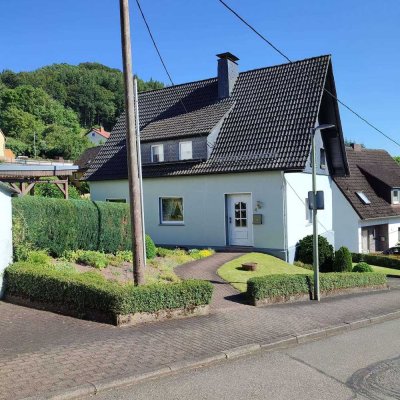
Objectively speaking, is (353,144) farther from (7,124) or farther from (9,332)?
(7,124)

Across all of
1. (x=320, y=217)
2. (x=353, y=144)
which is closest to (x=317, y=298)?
(x=320, y=217)

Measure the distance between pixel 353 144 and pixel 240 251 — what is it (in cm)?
2231

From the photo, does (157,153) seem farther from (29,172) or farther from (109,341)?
(109,341)

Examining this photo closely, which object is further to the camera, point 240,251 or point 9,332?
point 240,251

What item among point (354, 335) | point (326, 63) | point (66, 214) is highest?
point (326, 63)

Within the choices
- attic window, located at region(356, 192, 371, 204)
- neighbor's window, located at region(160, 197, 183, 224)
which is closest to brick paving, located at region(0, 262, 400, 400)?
neighbor's window, located at region(160, 197, 183, 224)

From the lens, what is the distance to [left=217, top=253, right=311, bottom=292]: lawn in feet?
46.8

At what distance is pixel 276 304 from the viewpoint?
40.3ft

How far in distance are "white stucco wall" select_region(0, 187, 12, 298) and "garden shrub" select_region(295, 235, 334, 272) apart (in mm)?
12120

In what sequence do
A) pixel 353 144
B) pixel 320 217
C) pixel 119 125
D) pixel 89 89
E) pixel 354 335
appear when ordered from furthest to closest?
pixel 89 89, pixel 353 144, pixel 119 125, pixel 320 217, pixel 354 335

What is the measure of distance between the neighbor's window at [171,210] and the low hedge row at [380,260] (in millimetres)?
11646

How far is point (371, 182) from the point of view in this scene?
3312cm

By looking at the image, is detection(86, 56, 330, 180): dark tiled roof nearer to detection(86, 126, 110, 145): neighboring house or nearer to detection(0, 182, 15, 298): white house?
detection(0, 182, 15, 298): white house

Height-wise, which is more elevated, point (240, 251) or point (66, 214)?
point (66, 214)
